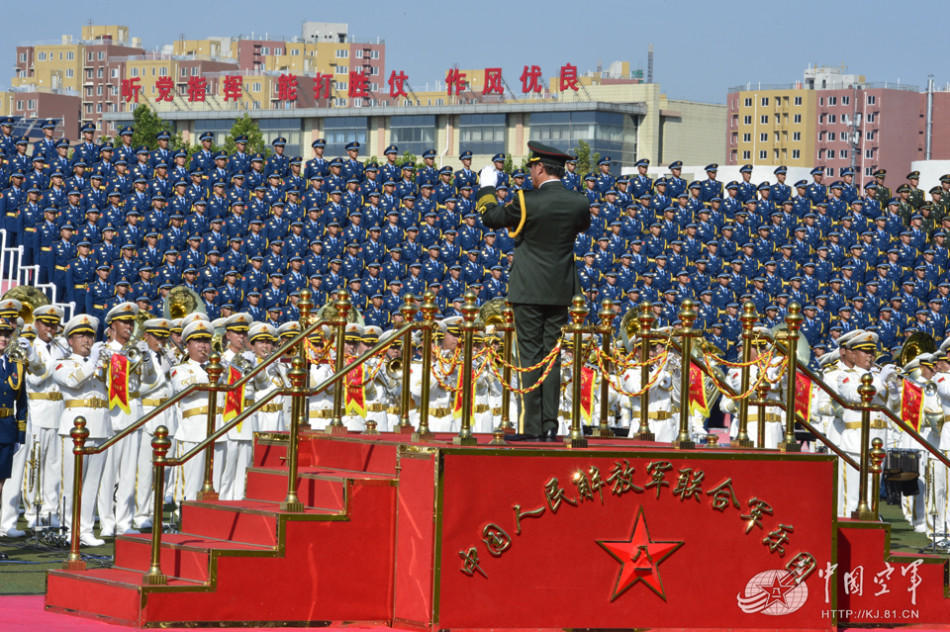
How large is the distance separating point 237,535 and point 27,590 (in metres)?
1.43

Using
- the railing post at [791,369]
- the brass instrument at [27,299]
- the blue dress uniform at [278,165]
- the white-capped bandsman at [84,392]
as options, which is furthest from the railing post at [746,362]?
the blue dress uniform at [278,165]

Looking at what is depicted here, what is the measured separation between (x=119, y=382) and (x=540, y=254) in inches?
190

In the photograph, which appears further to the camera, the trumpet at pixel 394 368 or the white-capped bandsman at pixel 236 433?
the trumpet at pixel 394 368

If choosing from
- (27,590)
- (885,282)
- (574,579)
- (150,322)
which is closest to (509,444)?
(574,579)

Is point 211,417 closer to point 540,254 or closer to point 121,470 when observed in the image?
point 540,254

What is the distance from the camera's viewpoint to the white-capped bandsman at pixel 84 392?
466 inches

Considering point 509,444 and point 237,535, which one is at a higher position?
point 509,444

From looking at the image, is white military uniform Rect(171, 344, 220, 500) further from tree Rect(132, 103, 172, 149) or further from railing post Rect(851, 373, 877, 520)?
tree Rect(132, 103, 172, 149)

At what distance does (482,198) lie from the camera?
8.77 metres

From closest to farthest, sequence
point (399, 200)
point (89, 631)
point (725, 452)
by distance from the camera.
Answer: point (89, 631)
point (725, 452)
point (399, 200)

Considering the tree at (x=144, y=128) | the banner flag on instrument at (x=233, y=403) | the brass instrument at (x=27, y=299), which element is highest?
the tree at (x=144, y=128)

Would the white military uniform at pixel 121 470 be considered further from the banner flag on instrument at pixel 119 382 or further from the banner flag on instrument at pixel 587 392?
the banner flag on instrument at pixel 587 392

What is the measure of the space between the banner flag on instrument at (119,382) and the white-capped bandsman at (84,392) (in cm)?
31

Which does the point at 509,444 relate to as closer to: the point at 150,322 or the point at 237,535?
the point at 237,535
